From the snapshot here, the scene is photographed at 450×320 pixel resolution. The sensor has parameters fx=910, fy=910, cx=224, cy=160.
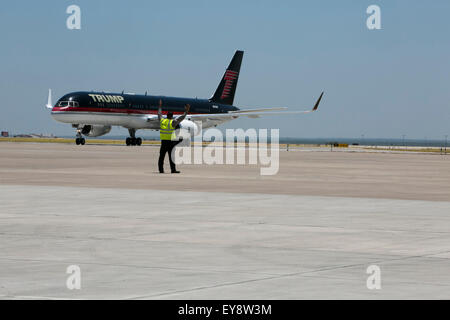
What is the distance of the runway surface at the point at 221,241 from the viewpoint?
8.40 metres

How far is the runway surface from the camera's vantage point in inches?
331

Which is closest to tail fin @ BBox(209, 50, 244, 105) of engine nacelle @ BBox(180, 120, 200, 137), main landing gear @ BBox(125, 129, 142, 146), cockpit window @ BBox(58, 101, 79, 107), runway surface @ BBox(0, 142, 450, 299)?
main landing gear @ BBox(125, 129, 142, 146)

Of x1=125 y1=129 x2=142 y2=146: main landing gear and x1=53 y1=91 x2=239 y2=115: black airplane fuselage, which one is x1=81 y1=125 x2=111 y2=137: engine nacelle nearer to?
x1=53 y1=91 x2=239 y2=115: black airplane fuselage

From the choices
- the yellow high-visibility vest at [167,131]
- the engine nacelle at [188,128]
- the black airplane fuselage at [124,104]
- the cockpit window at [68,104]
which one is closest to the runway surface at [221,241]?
the yellow high-visibility vest at [167,131]

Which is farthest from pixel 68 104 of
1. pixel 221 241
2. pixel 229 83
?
pixel 221 241

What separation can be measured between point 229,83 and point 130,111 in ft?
58.1

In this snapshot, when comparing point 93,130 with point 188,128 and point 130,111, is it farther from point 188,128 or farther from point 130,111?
point 188,128

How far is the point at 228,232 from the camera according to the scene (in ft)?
42.7

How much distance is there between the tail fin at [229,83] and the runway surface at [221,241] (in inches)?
2661

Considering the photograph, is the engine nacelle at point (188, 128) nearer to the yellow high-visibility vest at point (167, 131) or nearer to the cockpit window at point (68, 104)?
the cockpit window at point (68, 104)

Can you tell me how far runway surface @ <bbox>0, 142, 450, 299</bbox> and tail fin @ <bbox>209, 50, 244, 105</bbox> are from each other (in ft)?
222

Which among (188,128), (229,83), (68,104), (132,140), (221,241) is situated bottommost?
(221,241)

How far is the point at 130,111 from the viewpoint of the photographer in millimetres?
76188
